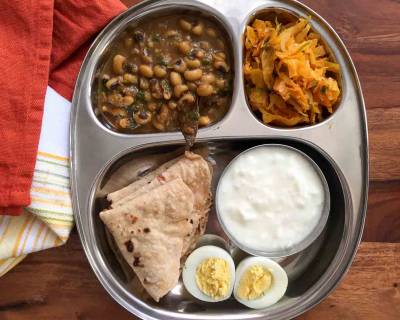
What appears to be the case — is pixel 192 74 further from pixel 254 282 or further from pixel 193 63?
pixel 254 282

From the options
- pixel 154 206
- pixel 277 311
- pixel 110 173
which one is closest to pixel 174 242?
pixel 154 206

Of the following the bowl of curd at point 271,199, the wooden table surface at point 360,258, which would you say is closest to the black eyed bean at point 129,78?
the bowl of curd at point 271,199

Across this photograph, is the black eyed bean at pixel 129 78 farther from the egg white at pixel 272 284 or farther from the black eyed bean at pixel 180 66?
the egg white at pixel 272 284

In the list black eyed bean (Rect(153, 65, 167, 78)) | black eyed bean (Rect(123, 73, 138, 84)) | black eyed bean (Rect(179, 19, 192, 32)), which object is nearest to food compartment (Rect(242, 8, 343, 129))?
black eyed bean (Rect(179, 19, 192, 32))

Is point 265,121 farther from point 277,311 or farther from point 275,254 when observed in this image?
point 277,311

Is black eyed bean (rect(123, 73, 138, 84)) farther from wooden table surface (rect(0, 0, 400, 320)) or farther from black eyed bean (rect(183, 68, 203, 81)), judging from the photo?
wooden table surface (rect(0, 0, 400, 320))
